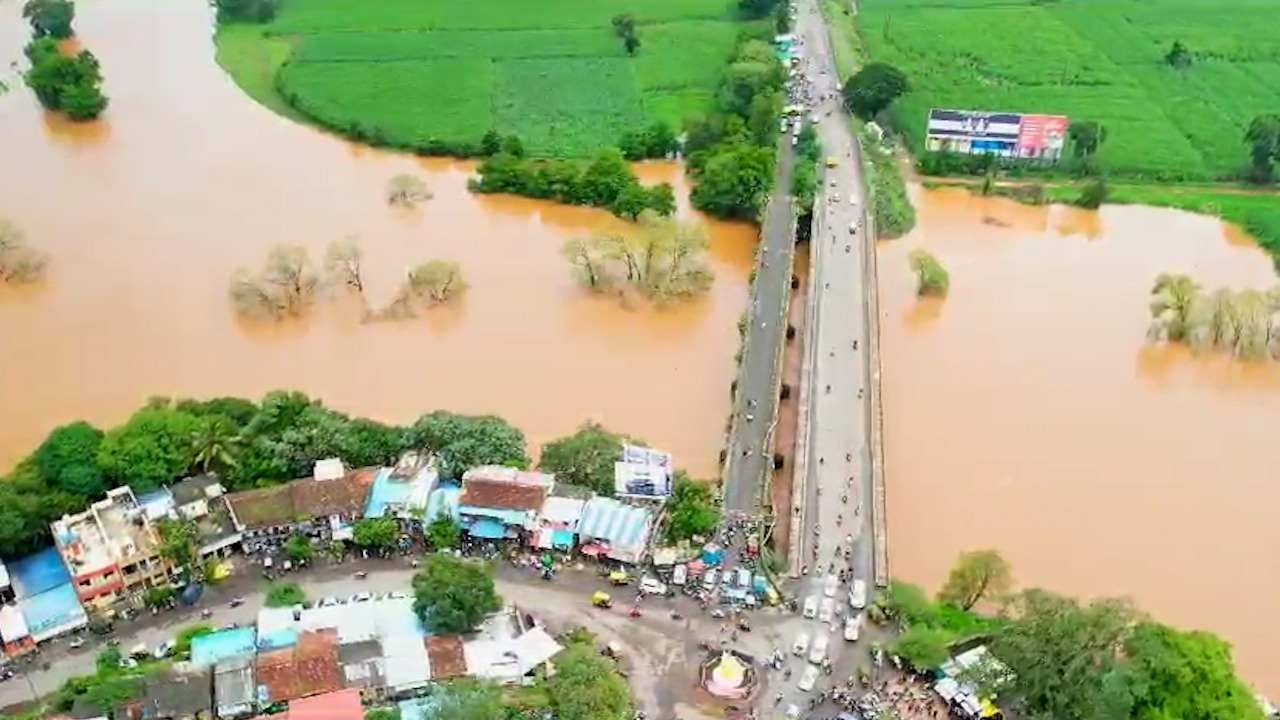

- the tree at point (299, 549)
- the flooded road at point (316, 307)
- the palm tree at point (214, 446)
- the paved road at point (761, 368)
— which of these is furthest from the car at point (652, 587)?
the palm tree at point (214, 446)

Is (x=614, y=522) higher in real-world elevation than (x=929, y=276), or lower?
lower

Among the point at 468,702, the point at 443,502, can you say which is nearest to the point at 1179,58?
the point at 443,502

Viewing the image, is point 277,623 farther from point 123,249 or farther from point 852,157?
point 852,157

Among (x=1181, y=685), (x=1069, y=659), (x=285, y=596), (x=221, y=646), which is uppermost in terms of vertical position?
(x=1069, y=659)

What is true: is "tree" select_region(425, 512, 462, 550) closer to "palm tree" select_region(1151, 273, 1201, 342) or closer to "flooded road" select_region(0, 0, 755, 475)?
"flooded road" select_region(0, 0, 755, 475)

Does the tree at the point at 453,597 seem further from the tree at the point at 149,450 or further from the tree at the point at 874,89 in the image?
the tree at the point at 874,89

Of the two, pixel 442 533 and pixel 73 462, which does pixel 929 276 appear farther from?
pixel 73 462

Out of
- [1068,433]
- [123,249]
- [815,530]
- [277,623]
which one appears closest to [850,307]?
[1068,433]
